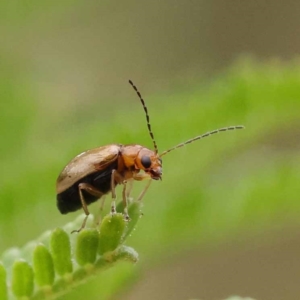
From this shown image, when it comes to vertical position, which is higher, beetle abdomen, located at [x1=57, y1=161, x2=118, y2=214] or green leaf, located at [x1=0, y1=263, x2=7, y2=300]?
beetle abdomen, located at [x1=57, y1=161, x2=118, y2=214]

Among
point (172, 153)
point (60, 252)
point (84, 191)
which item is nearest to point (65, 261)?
point (60, 252)

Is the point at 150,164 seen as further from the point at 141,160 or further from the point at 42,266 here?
the point at 42,266

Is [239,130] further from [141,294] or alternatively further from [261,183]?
[141,294]

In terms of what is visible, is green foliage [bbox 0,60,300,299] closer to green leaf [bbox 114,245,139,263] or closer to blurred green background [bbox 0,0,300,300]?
blurred green background [bbox 0,0,300,300]

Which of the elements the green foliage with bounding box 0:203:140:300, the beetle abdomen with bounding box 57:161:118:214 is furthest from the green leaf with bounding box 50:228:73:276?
the beetle abdomen with bounding box 57:161:118:214

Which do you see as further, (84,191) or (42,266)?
(84,191)

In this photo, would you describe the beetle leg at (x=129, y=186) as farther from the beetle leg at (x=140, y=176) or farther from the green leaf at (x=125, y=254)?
the green leaf at (x=125, y=254)

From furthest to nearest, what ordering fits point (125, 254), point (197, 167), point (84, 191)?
point (197, 167) < point (84, 191) < point (125, 254)

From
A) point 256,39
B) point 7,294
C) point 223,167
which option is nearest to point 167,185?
point 223,167

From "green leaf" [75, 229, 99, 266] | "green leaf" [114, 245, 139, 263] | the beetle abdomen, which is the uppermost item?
the beetle abdomen
